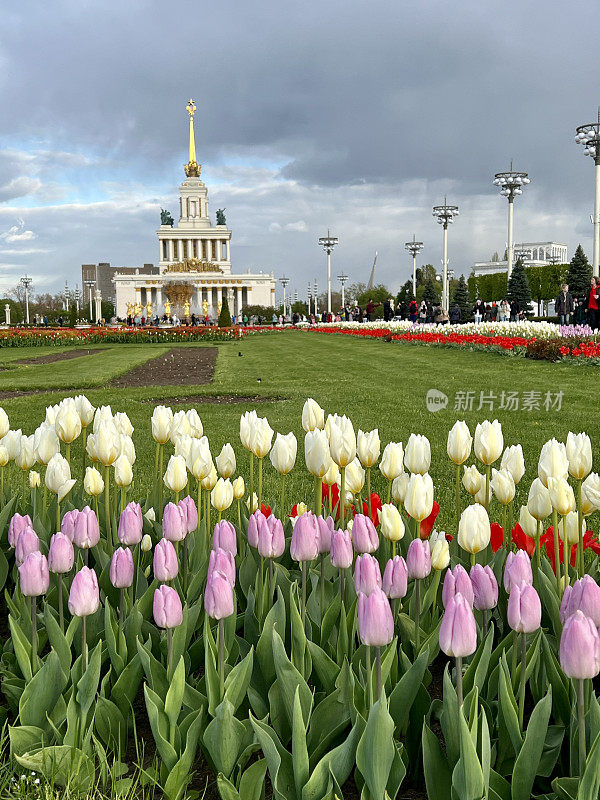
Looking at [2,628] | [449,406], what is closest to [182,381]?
[449,406]

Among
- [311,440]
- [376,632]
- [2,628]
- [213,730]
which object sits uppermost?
[311,440]

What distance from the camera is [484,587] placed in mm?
1820

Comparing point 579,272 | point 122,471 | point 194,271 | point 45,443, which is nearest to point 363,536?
point 122,471

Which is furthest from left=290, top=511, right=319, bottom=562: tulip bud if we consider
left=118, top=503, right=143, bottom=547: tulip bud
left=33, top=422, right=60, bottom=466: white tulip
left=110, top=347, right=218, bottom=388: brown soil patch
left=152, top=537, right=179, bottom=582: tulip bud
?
left=110, top=347, right=218, bottom=388: brown soil patch

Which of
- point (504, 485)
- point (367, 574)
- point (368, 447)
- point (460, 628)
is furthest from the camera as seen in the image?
point (368, 447)

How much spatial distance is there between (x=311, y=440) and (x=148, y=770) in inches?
38.2

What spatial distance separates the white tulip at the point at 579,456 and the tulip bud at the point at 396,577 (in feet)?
2.21

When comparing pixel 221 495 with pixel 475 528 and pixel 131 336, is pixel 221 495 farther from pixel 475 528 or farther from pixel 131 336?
pixel 131 336

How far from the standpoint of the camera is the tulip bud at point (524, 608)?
5.04ft

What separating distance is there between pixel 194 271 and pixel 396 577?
10818 centimetres

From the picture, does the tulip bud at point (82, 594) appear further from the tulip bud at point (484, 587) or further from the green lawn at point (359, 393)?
the green lawn at point (359, 393)

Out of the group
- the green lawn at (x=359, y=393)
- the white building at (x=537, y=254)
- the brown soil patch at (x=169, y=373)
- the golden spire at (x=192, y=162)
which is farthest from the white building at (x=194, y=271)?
the green lawn at (x=359, y=393)

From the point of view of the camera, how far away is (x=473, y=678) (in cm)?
175

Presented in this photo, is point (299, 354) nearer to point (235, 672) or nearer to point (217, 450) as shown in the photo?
point (217, 450)
